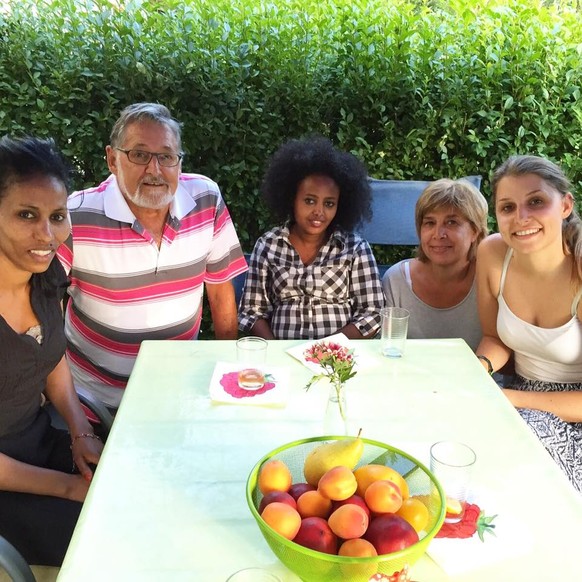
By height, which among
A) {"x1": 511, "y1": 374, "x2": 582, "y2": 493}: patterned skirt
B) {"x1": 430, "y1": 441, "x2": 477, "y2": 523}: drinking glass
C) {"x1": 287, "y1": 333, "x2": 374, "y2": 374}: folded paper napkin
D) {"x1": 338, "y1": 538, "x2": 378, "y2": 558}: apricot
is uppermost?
{"x1": 338, "y1": 538, "x2": 378, "y2": 558}: apricot

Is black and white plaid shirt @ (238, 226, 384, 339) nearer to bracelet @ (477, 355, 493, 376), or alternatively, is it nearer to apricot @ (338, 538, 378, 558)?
bracelet @ (477, 355, 493, 376)

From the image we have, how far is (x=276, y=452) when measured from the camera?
1.19 m

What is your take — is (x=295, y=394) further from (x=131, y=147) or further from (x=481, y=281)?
(x=131, y=147)

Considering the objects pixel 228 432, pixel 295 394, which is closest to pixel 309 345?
pixel 295 394

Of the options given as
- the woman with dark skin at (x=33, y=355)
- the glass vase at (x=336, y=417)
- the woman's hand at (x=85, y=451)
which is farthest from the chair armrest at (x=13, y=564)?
the glass vase at (x=336, y=417)

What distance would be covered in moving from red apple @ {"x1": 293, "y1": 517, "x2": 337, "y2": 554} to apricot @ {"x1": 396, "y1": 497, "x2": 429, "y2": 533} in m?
0.13

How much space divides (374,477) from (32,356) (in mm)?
1176

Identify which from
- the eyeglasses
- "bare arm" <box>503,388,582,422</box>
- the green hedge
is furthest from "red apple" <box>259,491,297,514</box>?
the green hedge

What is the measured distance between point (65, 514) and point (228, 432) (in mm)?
589

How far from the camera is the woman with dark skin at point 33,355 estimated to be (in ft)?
5.42

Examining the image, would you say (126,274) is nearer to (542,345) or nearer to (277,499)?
(277,499)

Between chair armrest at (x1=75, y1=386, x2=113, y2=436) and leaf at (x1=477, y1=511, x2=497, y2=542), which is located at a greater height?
leaf at (x1=477, y1=511, x2=497, y2=542)

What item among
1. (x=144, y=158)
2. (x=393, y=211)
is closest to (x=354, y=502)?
(x=144, y=158)

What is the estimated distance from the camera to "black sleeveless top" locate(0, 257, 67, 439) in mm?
1707
